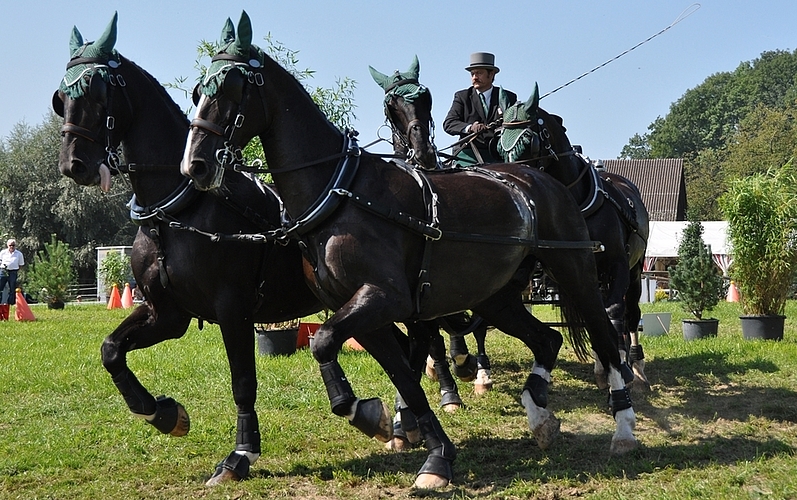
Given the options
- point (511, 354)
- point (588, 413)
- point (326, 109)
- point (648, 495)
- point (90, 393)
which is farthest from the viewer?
point (326, 109)

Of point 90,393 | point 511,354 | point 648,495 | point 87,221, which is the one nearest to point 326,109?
point 511,354

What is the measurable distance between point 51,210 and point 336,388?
4057cm

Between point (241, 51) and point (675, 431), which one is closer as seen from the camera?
point (241, 51)

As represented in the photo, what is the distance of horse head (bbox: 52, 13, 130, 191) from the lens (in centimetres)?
467

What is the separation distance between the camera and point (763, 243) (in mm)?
11109

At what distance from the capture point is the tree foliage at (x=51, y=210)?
134ft

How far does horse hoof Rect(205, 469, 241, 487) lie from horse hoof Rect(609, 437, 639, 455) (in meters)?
2.38

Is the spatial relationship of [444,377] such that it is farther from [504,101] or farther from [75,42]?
[75,42]

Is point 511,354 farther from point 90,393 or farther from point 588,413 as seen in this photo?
point 90,393

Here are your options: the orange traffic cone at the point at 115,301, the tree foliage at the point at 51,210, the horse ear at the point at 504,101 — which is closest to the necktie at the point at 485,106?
the horse ear at the point at 504,101

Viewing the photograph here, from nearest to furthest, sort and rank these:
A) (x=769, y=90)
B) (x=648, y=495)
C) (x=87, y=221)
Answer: (x=648, y=495), (x=87, y=221), (x=769, y=90)

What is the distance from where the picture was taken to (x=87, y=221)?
135 ft

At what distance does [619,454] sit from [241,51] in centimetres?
339

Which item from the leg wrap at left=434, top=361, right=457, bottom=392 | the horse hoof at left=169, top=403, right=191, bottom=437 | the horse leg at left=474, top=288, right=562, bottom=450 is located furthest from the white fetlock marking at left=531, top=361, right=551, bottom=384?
the horse hoof at left=169, top=403, right=191, bottom=437
